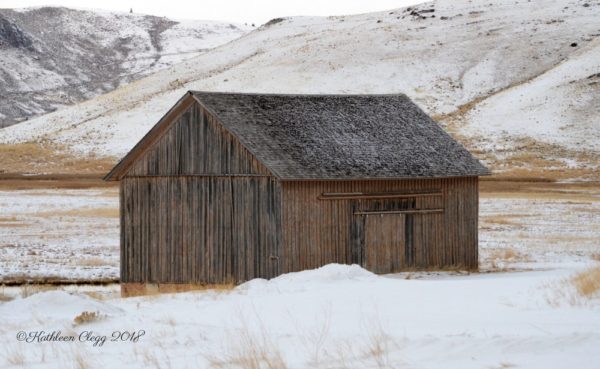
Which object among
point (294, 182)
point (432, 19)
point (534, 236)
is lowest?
point (534, 236)

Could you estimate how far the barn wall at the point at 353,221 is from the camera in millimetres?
24906

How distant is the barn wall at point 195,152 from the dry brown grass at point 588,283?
34.2 ft

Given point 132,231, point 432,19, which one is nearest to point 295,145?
point 132,231

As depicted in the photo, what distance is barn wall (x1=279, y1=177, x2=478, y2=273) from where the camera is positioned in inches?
981

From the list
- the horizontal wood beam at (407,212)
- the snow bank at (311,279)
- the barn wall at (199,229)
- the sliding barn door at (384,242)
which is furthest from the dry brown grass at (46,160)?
the snow bank at (311,279)

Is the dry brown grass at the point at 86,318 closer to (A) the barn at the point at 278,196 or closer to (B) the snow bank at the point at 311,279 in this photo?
(B) the snow bank at the point at 311,279

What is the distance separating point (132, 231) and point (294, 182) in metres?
4.83

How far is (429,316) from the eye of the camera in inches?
528

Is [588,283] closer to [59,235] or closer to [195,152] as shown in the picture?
[195,152]

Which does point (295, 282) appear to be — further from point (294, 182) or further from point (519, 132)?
point (519, 132)

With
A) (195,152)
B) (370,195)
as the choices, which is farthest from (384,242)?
(195,152)

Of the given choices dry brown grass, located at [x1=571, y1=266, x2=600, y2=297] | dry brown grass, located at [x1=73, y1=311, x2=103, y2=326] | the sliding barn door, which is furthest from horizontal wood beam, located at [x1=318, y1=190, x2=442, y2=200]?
dry brown grass, located at [x1=73, y1=311, x2=103, y2=326]

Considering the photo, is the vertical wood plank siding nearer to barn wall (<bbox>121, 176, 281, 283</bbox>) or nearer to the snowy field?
barn wall (<bbox>121, 176, 281, 283</bbox>)

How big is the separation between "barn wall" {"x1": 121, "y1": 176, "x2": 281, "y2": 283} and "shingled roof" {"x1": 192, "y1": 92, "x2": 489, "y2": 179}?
116 cm
